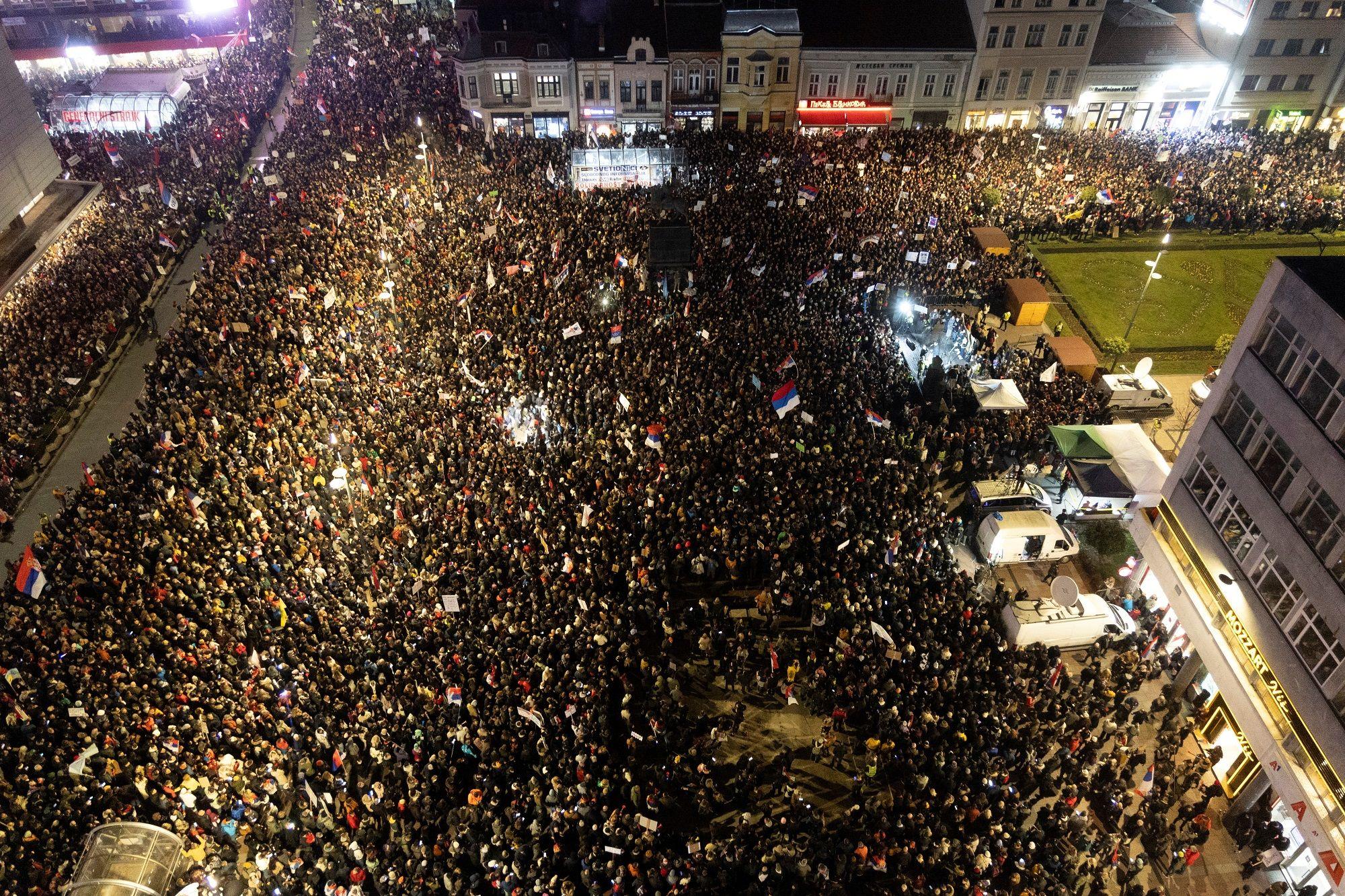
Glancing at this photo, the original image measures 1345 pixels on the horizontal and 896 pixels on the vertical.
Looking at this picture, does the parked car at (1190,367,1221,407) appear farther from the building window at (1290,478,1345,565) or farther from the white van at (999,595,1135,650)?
the building window at (1290,478,1345,565)

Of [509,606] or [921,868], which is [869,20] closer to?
[509,606]

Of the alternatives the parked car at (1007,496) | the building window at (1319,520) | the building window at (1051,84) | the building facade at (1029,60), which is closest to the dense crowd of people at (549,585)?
the parked car at (1007,496)

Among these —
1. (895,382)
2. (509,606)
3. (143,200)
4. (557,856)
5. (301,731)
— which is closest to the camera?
(557,856)

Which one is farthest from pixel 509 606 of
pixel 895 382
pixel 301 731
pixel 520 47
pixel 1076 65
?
pixel 1076 65

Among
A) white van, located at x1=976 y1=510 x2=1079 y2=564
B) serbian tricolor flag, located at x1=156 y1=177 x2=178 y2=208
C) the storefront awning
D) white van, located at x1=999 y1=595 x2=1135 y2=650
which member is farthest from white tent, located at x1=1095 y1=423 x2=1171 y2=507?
serbian tricolor flag, located at x1=156 y1=177 x2=178 y2=208

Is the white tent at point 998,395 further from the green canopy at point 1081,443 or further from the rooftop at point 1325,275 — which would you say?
the rooftop at point 1325,275

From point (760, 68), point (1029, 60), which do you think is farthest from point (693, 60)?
point (1029, 60)
